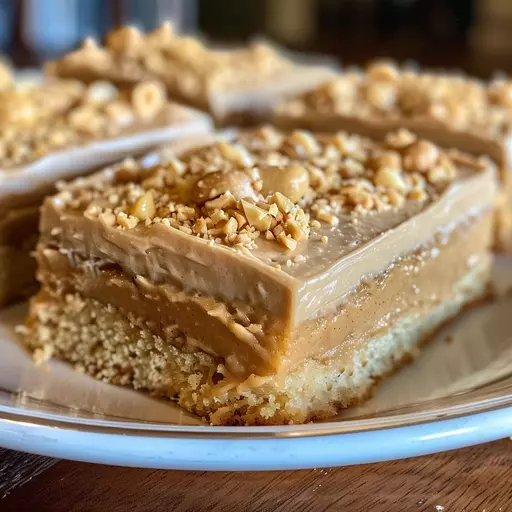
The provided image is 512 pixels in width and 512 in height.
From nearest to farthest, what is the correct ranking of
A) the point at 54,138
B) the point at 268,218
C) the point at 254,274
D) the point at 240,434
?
the point at 240,434 < the point at 254,274 < the point at 268,218 < the point at 54,138

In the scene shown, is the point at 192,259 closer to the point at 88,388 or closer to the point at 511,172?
the point at 88,388

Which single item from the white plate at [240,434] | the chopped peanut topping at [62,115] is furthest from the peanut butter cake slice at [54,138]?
the white plate at [240,434]

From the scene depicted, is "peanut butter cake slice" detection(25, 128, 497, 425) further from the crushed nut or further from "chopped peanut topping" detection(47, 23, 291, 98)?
"chopped peanut topping" detection(47, 23, 291, 98)

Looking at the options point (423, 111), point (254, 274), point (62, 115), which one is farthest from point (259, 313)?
point (423, 111)

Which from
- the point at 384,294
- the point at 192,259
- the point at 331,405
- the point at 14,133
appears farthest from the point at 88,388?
the point at 14,133

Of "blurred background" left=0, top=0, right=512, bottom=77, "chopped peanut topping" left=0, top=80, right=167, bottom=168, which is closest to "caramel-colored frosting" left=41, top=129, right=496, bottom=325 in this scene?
"chopped peanut topping" left=0, top=80, right=167, bottom=168

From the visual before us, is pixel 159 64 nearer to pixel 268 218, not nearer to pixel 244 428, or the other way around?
pixel 268 218
